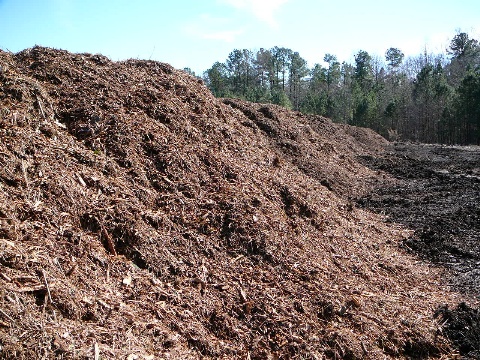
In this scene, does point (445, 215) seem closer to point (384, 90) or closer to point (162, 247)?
point (162, 247)

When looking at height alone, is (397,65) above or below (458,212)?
above

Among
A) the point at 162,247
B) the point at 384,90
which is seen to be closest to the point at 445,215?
the point at 162,247

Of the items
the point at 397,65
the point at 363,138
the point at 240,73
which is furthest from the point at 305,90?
the point at 363,138

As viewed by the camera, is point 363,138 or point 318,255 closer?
point 318,255

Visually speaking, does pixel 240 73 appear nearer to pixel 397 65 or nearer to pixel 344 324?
pixel 397 65

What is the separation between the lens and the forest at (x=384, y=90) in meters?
29.7

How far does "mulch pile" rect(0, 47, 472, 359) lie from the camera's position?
260 cm

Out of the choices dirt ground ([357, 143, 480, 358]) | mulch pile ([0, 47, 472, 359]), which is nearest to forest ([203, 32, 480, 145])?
dirt ground ([357, 143, 480, 358])

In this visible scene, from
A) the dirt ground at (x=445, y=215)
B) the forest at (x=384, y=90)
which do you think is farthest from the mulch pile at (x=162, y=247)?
the forest at (x=384, y=90)

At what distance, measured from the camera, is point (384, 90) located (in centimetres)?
4091

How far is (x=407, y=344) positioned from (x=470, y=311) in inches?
39.2

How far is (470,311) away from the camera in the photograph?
159 inches

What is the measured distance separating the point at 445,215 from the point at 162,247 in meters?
6.37

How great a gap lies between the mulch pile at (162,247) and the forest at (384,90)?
90.6ft
